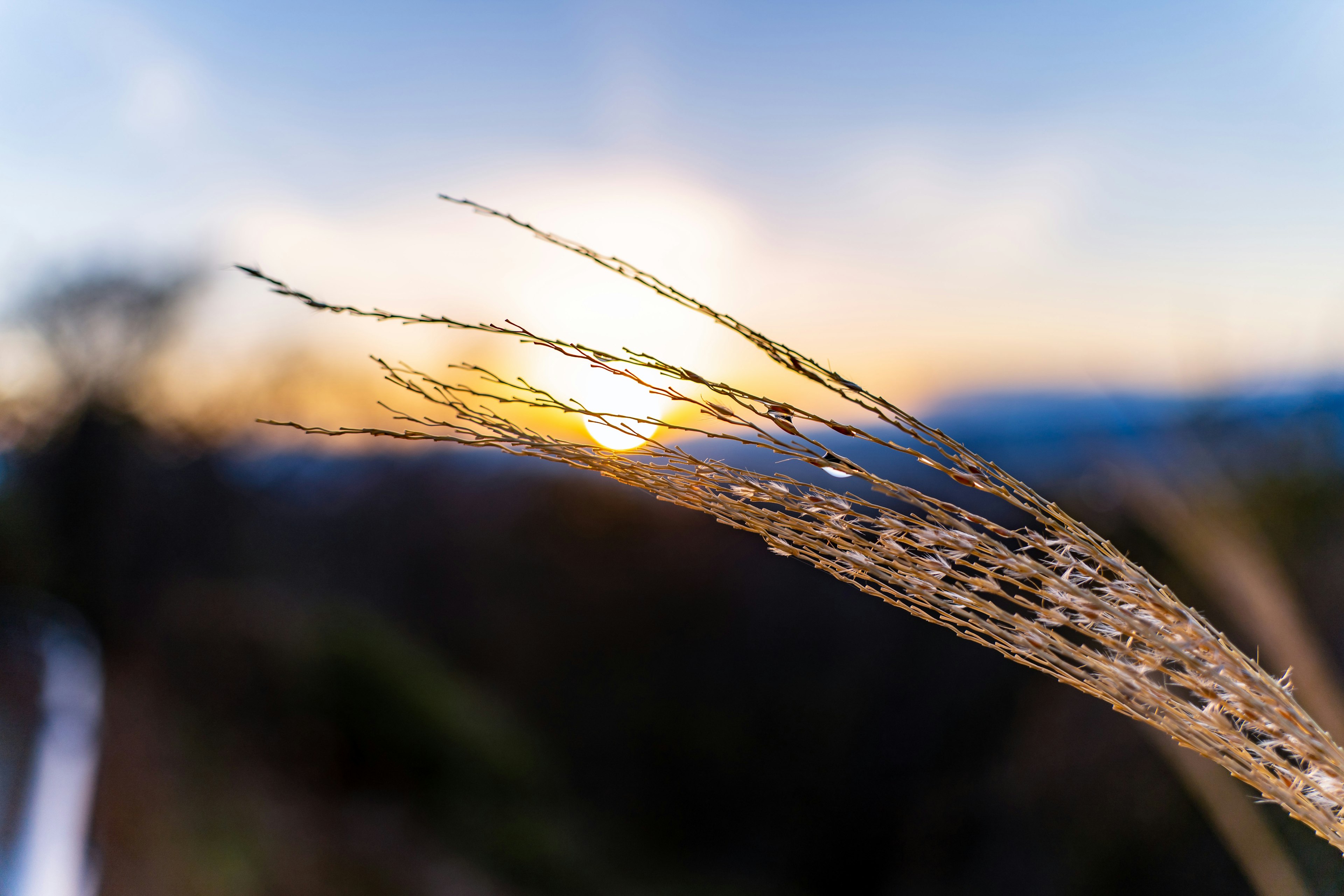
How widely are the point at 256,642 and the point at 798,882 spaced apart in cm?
373

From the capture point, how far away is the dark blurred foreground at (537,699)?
277cm

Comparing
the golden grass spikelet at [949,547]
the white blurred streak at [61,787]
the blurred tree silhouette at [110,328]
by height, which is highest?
the blurred tree silhouette at [110,328]

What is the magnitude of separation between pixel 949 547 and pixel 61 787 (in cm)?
296

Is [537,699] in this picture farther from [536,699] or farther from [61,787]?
[61,787]

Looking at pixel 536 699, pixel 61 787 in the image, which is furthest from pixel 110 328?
pixel 536 699

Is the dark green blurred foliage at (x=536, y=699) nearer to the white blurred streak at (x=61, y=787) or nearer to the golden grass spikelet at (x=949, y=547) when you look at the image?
the white blurred streak at (x=61, y=787)

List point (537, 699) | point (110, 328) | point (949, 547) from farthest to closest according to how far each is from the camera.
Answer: point (537, 699) → point (110, 328) → point (949, 547)

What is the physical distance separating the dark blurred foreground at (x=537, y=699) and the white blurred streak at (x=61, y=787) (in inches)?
6.2

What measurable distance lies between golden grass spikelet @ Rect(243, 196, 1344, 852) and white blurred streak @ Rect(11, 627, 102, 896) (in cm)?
219

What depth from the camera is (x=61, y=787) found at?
2102 millimetres

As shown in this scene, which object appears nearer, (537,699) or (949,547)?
(949,547)

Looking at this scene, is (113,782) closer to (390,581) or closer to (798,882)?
(390,581)

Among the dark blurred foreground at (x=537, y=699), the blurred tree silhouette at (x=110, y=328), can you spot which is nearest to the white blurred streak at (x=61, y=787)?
Answer: the dark blurred foreground at (x=537, y=699)

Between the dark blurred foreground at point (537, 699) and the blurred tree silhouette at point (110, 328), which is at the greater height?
the blurred tree silhouette at point (110, 328)
